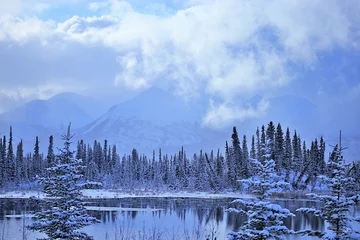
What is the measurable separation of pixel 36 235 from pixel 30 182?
269 ft

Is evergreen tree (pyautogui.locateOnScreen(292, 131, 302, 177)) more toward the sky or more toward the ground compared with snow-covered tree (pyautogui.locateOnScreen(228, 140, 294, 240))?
more toward the sky

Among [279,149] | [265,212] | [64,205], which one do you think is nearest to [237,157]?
[279,149]

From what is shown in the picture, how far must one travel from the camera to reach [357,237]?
12.8m

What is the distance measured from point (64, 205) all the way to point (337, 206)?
30.5 feet

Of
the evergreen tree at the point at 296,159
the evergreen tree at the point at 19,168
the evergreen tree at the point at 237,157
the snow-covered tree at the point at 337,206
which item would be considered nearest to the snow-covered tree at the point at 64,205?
the snow-covered tree at the point at 337,206

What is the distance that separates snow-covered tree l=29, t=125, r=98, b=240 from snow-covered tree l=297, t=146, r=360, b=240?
775cm

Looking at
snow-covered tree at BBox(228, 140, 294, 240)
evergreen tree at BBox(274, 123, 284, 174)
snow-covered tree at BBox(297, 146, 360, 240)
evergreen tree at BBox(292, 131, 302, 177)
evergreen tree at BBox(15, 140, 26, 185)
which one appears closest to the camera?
snow-covered tree at BBox(297, 146, 360, 240)

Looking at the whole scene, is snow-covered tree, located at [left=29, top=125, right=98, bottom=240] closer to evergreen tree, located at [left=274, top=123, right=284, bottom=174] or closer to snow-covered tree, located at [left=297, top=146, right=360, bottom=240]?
snow-covered tree, located at [left=297, top=146, right=360, bottom=240]

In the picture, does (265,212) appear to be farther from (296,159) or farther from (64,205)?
(296,159)

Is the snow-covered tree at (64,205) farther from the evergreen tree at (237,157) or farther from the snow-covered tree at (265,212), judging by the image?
the evergreen tree at (237,157)

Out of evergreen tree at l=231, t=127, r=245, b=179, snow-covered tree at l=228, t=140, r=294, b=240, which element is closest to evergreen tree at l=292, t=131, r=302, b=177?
evergreen tree at l=231, t=127, r=245, b=179

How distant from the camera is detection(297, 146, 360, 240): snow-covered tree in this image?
43.2 ft

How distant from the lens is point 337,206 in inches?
527

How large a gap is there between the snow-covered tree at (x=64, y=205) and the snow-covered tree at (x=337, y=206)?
25.4 ft
